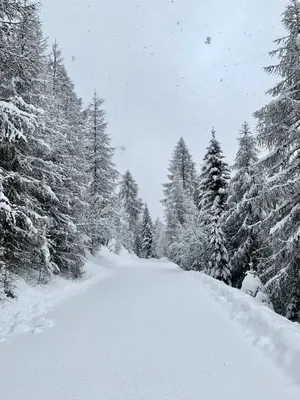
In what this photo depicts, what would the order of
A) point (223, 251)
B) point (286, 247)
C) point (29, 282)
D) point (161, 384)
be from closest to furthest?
point (161, 384), point (286, 247), point (29, 282), point (223, 251)

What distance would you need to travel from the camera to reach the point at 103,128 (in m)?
27.2

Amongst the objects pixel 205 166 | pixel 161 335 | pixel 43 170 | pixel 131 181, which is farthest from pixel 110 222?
pixel 131 181

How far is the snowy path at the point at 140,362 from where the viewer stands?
340cm

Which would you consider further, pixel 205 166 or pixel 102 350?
pixel 205 166

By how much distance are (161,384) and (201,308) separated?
4.39m

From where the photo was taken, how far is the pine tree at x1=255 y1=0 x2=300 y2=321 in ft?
28.9

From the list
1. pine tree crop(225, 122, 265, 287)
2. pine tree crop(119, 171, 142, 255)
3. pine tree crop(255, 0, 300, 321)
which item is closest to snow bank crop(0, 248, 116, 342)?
pine tree crop(255, 0, 300, 321)

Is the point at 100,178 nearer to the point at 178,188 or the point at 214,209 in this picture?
the point at 214,209

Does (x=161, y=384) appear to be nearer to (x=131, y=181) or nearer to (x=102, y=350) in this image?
(x=102, y=350)

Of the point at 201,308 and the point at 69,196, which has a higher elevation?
the point at 69,196

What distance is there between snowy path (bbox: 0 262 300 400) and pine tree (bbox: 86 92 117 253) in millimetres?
16005

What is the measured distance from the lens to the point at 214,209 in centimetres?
1911

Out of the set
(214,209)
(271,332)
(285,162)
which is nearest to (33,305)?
(271,332)

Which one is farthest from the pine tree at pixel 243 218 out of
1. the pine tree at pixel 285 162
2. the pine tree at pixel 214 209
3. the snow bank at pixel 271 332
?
the snow bank at pixel 271 332
